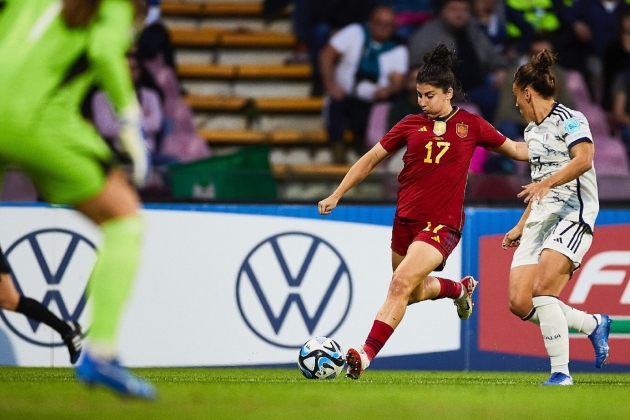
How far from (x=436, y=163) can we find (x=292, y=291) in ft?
8.12

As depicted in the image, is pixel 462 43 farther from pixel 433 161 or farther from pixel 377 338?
pixel 377 338

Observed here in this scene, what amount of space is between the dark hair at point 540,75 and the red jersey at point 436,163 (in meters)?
0.49

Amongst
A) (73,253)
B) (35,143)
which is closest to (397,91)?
(73,253)

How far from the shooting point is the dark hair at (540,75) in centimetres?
772

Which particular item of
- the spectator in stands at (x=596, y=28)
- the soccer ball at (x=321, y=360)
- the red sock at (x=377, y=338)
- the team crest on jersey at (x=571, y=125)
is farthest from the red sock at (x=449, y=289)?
the spectator in stands at (x=596, y=28)

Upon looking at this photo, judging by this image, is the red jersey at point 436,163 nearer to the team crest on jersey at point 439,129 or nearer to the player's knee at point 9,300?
the team crest on jersey at point 439,129

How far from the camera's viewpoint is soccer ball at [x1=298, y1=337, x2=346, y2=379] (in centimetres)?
763

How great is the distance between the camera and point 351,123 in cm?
1372

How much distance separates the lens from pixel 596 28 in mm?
14641

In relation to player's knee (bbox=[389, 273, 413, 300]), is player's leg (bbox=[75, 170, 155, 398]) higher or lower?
higher

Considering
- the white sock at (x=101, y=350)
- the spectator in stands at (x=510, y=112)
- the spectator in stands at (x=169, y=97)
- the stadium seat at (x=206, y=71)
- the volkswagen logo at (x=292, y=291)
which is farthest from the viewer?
the stadium seat at (x=206, y=71)

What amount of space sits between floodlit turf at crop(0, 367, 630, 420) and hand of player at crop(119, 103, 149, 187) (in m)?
1.00

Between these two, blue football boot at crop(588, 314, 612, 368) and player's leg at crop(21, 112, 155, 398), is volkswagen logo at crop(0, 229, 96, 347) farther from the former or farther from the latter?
player's leg at crop(21, 112, 155, 398)

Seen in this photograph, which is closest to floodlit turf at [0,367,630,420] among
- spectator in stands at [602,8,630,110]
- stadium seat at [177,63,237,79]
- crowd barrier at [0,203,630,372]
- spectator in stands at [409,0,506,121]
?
crowd barrier at [0,203,630,372]
